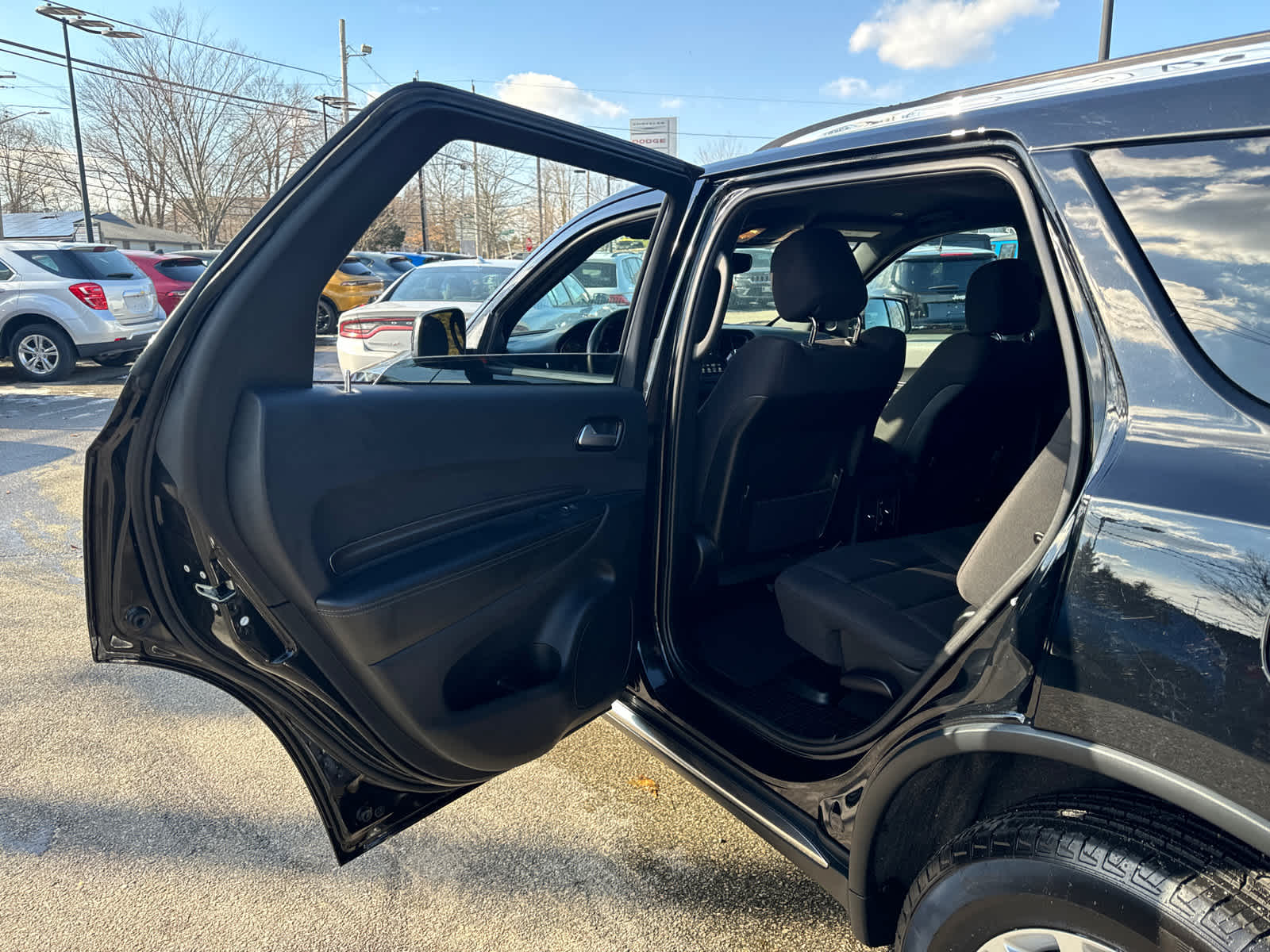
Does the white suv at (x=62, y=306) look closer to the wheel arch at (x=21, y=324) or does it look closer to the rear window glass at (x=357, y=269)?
the wheel arch at (x=21, y=324)

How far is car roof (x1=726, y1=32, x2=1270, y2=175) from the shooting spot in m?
1.11

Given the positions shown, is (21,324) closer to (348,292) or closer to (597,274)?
(348,292)

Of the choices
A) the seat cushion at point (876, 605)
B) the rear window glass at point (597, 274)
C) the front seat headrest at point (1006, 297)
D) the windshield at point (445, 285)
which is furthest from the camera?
the windshield at point (445, 285)

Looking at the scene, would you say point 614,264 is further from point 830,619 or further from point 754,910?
point 754,910

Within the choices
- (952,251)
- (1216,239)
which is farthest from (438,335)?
(952,251)

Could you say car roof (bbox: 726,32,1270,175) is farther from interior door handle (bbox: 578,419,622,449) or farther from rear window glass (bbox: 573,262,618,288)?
rear window glass (bbox: 573,262,618,288)

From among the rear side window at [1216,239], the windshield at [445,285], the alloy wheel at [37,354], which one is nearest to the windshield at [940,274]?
the rear side window at [1216,239]

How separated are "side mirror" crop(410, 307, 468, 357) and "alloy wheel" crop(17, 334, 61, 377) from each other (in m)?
9.94

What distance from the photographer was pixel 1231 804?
1005mm

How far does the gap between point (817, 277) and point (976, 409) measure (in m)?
0.85

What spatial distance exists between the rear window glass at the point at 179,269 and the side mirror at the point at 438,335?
39.0 feet

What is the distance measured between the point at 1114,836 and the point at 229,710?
272cm

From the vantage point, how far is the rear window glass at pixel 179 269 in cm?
1241

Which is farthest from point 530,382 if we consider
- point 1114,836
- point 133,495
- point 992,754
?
point 1114,836
